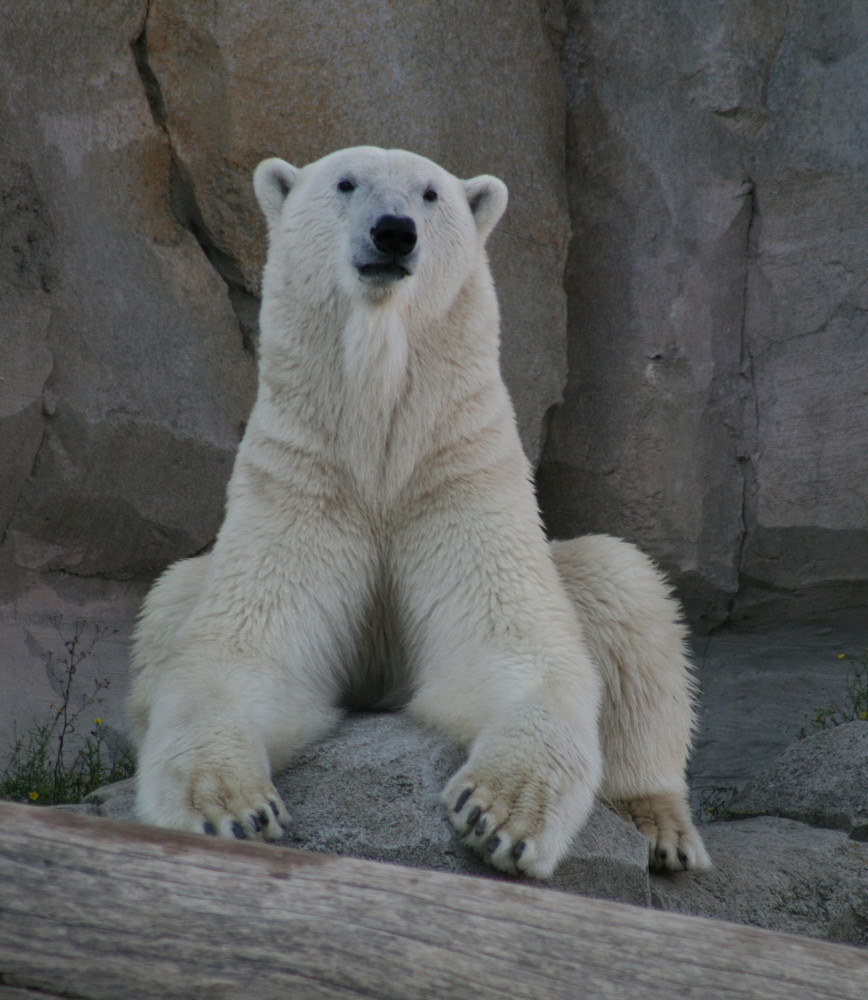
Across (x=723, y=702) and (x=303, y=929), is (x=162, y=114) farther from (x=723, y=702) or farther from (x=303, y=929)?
(x=303, y=929)

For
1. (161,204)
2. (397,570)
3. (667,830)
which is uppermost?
(161,204)

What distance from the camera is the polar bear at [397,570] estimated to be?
2.59 metres

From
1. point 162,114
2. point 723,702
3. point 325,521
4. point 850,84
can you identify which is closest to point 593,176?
point 850,84

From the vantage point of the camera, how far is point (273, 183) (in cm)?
319

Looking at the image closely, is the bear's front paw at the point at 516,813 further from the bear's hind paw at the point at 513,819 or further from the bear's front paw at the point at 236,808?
the bear's front paw at the point at 236,808

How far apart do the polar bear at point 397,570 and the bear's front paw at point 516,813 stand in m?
0.02

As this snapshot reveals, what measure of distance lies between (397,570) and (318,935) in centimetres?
145

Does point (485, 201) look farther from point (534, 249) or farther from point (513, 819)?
point (534, 249)

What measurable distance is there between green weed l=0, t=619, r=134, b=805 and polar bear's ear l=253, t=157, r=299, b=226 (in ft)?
6.02

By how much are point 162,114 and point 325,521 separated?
2.53 meters

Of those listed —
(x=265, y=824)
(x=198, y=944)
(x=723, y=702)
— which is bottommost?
(x=723, y=702)

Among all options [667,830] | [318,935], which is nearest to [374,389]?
[667,830]

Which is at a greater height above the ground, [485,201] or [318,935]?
[485,201]

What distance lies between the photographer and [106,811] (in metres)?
2.93
